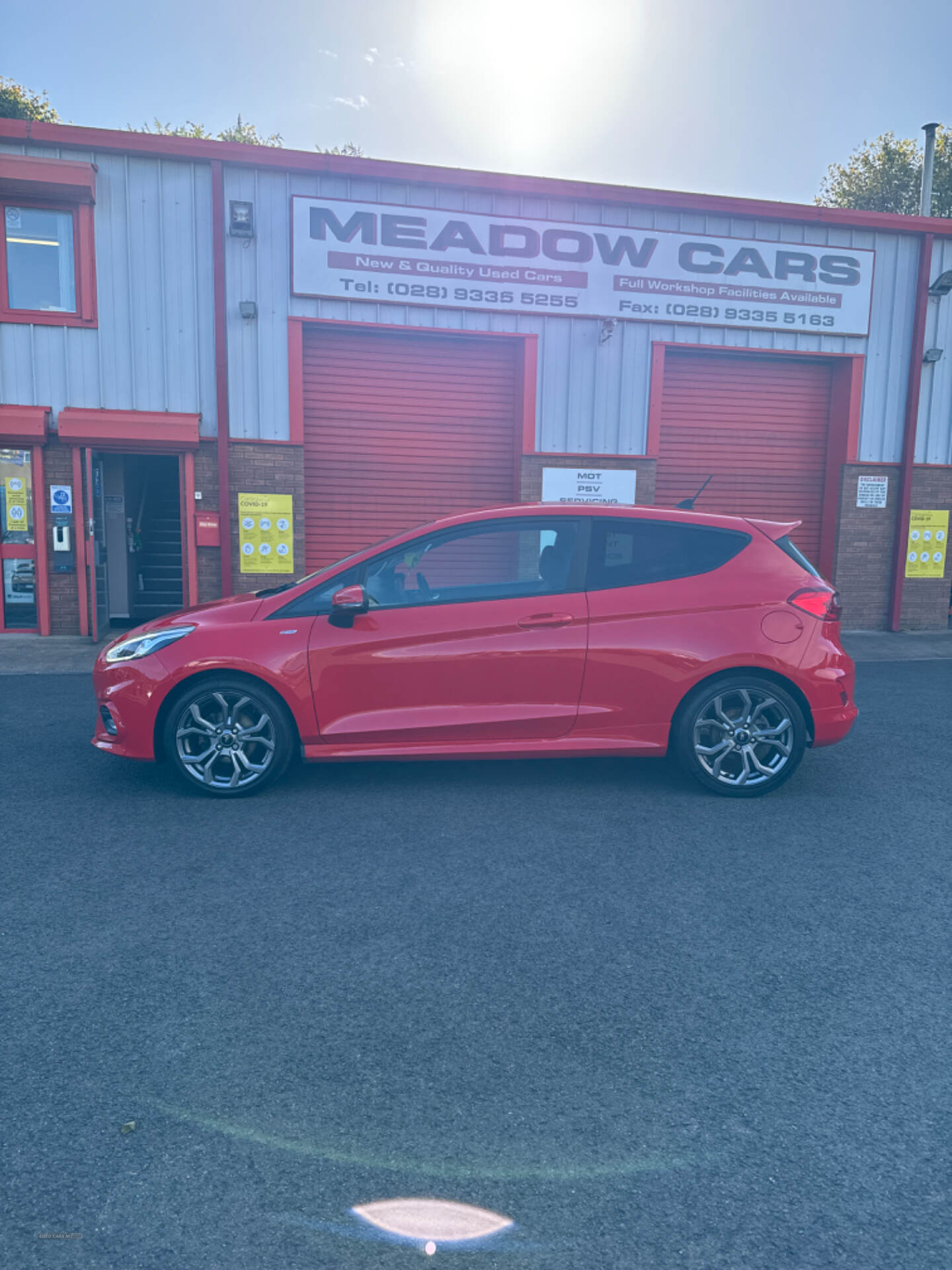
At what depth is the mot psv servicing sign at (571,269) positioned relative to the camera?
38.3 feet

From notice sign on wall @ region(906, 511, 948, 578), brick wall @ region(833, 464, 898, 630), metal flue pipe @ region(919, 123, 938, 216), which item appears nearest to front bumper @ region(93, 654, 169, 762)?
brick wall @ region(833, 464, 898, 630)

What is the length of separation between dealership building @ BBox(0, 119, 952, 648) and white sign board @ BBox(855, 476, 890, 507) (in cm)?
3

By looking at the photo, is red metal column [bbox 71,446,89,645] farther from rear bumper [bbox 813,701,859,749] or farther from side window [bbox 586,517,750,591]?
rear bumper [bbox 813,701,859,749]

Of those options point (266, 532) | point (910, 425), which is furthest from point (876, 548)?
point (266, 532)

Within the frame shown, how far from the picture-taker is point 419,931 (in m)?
3.60

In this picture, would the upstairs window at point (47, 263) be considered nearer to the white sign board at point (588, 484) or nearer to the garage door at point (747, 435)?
the white sign board at point (588, 484)

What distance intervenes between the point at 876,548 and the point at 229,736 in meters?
11.1

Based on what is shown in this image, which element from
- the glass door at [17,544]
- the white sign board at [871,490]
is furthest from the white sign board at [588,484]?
the glass door at [17,544]

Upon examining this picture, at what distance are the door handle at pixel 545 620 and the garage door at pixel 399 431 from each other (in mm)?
7218

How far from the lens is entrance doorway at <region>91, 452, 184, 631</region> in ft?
44.3

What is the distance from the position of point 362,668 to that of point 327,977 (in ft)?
7.37

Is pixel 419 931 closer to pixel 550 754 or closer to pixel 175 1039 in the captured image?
pixel 175 1039

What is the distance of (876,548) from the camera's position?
535 inches

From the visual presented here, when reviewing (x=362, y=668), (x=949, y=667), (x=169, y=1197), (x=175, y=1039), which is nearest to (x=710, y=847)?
(x=362, y=668)
